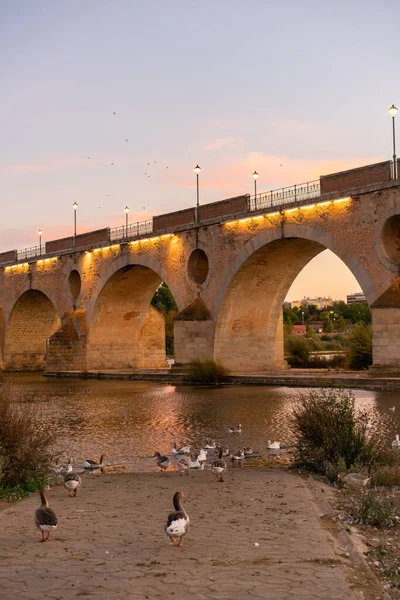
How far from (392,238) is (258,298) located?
288 inches

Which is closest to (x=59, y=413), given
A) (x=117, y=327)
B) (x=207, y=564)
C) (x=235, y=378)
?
(x=235, y=378)

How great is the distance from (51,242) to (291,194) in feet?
61.2

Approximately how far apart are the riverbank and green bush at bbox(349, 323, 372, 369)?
4.52ft

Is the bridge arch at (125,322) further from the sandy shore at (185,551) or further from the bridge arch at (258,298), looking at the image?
the sandy shore at (185,551)

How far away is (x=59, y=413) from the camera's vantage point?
17625mm

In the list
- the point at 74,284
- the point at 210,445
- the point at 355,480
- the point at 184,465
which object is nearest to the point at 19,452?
the point at 184,465

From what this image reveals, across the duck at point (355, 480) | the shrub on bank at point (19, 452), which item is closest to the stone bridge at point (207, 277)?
the duck at point (355, 480)

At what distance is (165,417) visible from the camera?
16094 millimetres

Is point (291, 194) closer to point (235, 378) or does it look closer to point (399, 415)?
point (235, 378)

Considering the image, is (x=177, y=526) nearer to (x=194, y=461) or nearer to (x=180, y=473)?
(x=180, y=473)

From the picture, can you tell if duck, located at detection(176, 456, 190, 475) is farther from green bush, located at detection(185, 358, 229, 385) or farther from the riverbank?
green bush, located at detection(185, 358, 229, 385)

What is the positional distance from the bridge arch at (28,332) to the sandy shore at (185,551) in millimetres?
37552

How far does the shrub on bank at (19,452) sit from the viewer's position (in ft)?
25.8

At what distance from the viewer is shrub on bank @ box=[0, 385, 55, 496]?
25.8ft
